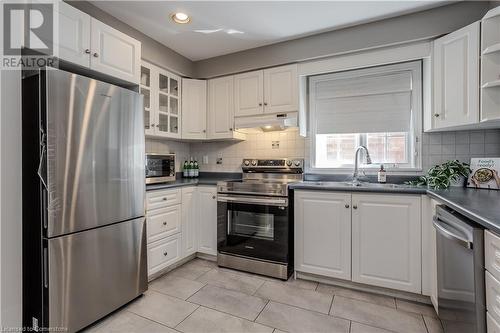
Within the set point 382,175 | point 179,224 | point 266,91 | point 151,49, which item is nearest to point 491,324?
point 382,175

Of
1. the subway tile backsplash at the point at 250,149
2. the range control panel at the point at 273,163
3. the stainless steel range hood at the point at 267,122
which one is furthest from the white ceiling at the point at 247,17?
the range control panel at the point at 273,163

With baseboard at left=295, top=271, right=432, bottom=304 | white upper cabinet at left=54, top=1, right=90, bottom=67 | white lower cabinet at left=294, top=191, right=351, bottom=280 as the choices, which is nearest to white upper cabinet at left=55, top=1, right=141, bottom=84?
white upper cabinet at left=54, top=1, right=90, bottom=67

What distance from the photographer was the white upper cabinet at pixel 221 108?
308cm

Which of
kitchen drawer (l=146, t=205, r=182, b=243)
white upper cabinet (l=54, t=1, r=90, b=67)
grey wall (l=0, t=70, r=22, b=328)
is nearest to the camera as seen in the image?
grey wall (l=0, t=70, r=22, b=328)

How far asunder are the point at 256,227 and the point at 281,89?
1.51 metres

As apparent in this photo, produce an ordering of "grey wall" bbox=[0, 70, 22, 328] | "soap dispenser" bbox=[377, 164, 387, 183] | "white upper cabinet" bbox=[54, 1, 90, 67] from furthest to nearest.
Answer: "soap dispenser" bbox=[377, 164, 387, 183]
"white upper cabinet" bbox=[54, 1, 90, 67]
"grey wall" bbox=[0, 70, 22, 328]

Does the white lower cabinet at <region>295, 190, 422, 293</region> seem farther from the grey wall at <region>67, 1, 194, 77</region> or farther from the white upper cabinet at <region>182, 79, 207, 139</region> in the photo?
the grey wall at <region>67, 1, 194, 77</region>

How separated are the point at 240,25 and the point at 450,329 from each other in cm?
275

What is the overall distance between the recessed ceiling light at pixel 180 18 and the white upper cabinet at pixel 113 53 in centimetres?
41

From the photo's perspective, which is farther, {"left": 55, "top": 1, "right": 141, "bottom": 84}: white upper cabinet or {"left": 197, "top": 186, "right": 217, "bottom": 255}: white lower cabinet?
{"left": 197, "top": 186, "right": 217, "bottom": 255}: white lower cabinet

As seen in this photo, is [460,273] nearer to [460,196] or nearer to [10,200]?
[460,196]

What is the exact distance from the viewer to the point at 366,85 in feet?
8.73

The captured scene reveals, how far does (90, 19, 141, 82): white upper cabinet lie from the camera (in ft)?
6.21

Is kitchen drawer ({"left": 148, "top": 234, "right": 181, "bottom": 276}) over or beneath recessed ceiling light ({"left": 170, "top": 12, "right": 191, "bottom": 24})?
beneath
